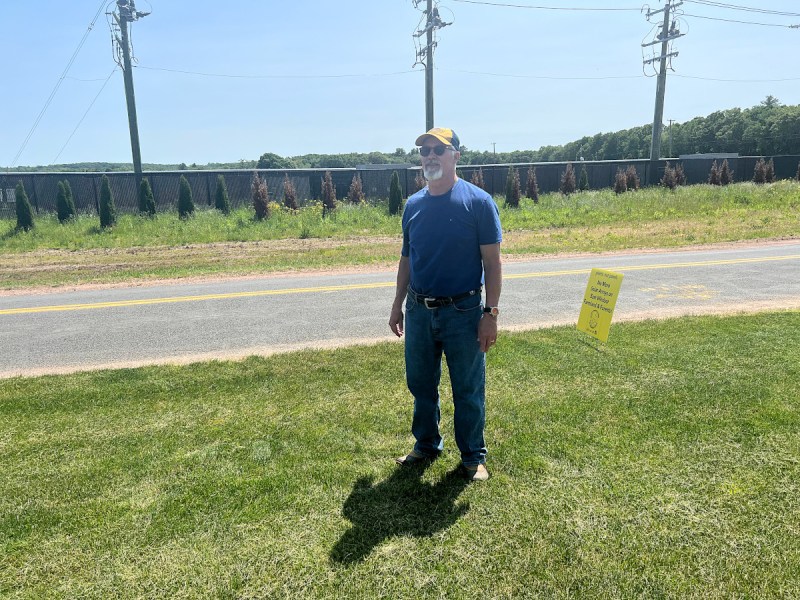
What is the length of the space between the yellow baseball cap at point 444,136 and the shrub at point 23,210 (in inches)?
903

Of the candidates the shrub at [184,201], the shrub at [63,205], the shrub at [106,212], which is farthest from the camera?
the shrub at [184,201]

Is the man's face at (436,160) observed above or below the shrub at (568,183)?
above

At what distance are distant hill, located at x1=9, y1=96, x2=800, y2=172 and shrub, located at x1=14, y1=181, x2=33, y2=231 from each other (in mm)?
26151

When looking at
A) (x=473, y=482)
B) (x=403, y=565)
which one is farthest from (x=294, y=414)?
(x=403, y=565)

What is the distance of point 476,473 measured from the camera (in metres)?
3.34

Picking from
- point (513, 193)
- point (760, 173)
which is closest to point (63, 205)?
point (513, 193)

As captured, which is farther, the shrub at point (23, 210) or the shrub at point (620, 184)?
the shrub at point (620, 184)

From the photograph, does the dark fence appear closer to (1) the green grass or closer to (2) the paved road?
(2) the paved road

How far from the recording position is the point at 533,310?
809cm

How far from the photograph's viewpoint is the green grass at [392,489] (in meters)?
2.53

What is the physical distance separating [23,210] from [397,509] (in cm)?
2345

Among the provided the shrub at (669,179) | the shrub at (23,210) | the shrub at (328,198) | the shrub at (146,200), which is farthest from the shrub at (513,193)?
the shrub at (23,210)

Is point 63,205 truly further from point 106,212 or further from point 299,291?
point 299,291

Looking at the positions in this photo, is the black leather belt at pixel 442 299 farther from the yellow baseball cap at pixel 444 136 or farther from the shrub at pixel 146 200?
the shrub at pixel 146 200
